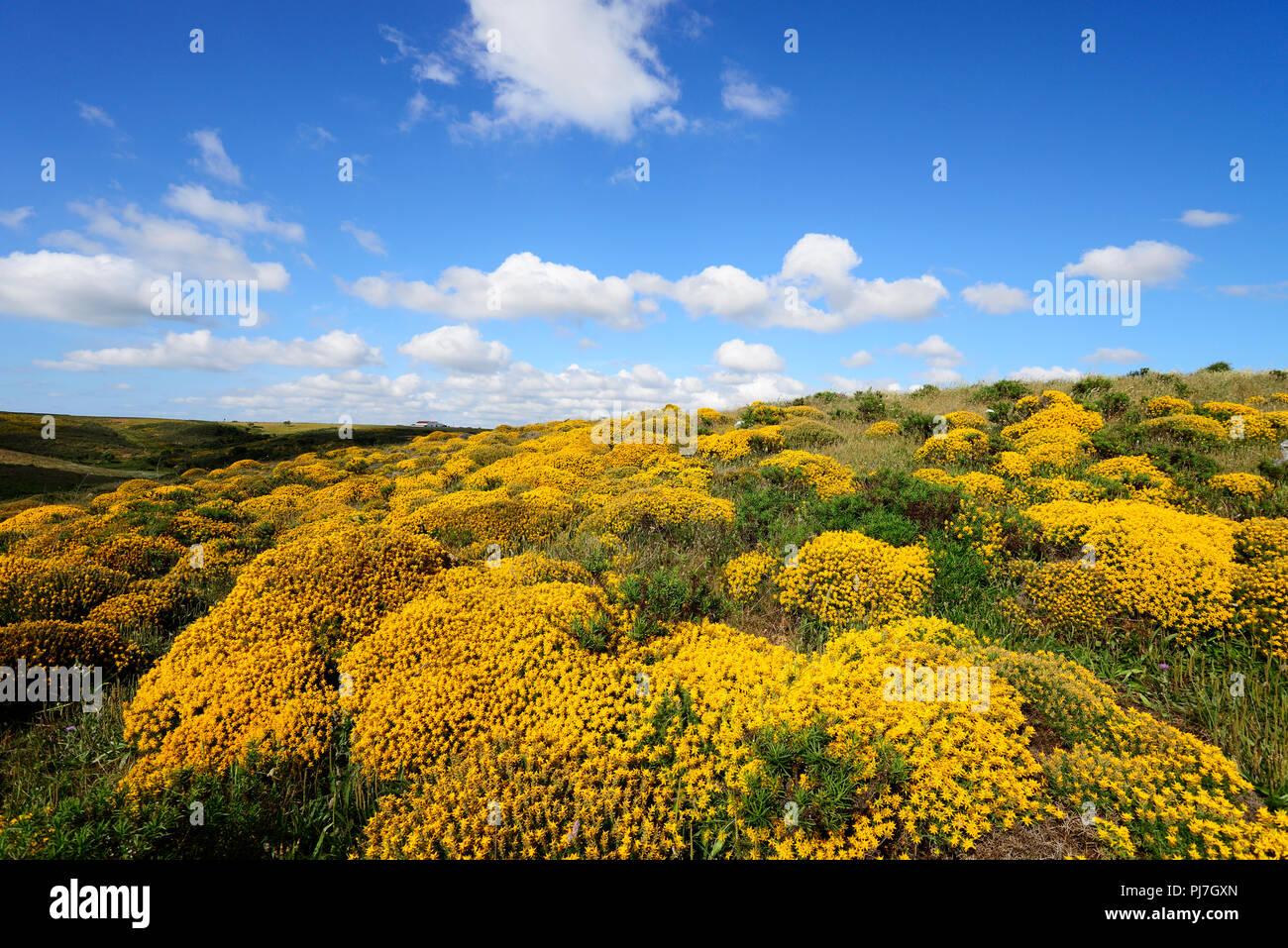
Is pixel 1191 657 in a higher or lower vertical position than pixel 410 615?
lower

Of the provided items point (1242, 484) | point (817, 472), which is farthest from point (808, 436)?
point (1242, 484)

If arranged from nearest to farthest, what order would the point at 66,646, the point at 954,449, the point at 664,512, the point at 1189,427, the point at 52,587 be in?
the point at 66,646
the point at 52,587
the point at 664,512
the point at 1189,427
the point at 954,449

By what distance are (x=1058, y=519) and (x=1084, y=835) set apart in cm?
595

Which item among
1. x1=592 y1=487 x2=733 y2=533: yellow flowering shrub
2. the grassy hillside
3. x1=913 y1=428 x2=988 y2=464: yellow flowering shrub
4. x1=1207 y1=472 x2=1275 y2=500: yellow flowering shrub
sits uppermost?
x1=913 y1=428 x2=988 y2=464: yellow flowering shrub

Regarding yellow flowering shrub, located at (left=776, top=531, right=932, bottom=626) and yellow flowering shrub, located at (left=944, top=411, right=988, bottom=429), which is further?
yellow flowering shrub, located at (left=944, top=411, right=988, bottom=429)

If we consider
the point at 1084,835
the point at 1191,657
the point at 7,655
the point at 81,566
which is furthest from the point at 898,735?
A: the point at 81,566

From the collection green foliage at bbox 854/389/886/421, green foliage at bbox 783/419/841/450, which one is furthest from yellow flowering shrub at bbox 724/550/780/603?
green foliage at bbox 854/389/886/421

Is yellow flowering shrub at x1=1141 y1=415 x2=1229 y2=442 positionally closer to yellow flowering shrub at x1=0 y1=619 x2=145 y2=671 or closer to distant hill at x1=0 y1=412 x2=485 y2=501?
yellow flowering shrub at x1=0 y1=619 x2=145 y2=671

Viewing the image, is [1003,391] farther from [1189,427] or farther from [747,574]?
[747,574]

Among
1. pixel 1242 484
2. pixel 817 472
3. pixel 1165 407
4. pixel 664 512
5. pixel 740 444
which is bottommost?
pixel 664 512

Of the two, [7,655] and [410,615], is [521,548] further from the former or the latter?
[7,655]

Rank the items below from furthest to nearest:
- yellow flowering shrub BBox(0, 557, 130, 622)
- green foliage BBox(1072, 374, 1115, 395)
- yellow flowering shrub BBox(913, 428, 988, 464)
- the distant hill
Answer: the distant hill < green foliage BBox(1072, 374, 1115, 395) < yellow flowering shrub BBox(913, 428, 988, 464) < yellow flowering shrub BBox(0, 557, 130, 622)

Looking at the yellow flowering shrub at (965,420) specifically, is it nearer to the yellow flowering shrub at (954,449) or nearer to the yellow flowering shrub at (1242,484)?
the yellow flowering shrub at (954,449)
